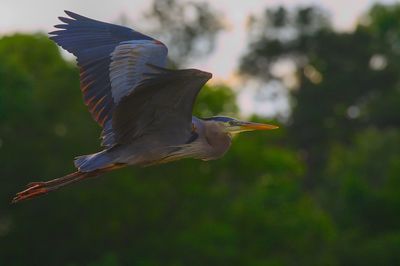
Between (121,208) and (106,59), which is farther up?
(106,59)

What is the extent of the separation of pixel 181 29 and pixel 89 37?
3247 cm

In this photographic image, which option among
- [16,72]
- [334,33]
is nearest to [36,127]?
[16,72]

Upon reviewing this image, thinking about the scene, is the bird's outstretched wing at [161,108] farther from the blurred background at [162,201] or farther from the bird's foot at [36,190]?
the blurred background at [162,201]

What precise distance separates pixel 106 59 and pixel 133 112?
0.83 m

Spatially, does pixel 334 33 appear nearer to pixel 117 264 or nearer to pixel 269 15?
pixel 269 15

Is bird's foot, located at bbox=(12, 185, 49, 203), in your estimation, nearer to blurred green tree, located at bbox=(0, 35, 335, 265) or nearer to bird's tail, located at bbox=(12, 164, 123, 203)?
bird's tail, located at bbox=(12, 164, 123, 203)

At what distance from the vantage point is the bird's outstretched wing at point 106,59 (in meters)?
12.3

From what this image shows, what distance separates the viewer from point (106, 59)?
1265 cm

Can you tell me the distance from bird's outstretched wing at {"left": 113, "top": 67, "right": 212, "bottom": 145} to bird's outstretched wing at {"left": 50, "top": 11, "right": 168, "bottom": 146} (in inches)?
8.8

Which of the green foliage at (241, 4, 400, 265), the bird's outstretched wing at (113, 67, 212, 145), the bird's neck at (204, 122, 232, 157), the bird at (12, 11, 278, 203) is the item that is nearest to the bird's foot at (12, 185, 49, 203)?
the bird at (12, 11, 278, 203)

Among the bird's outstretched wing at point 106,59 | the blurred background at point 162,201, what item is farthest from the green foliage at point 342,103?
the bird's outstretched wing at point 106,59

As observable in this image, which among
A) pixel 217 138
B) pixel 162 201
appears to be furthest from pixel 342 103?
pixel 217 138

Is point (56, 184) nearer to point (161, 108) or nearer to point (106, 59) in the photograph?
point (106, 59)

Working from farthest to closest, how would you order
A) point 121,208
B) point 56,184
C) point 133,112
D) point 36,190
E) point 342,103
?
point 342,103, point 121,208, point 36,190, point 56,184, point 133,112
